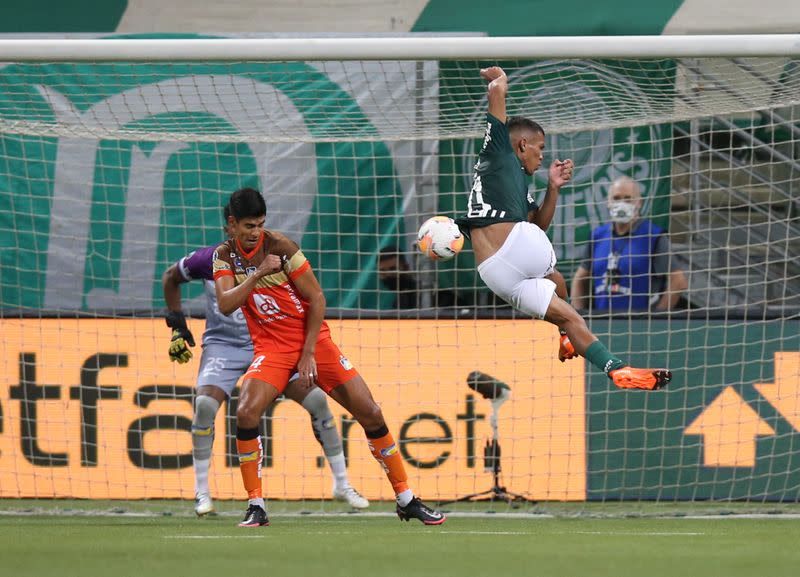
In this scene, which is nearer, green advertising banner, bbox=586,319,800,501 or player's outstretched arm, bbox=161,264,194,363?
player's outstretched arm, bbox=161,264,194,363

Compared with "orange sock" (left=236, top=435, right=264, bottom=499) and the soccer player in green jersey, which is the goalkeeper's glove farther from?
the soccer player in green jersey

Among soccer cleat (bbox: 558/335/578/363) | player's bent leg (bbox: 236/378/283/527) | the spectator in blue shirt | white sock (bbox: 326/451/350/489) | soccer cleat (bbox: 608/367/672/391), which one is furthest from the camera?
the spectator in blue shirt

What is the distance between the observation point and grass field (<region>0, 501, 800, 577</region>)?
5.36m

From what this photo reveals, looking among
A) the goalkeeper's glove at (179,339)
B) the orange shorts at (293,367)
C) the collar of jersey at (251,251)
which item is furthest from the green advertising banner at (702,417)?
the collar of jersey at (251,251)

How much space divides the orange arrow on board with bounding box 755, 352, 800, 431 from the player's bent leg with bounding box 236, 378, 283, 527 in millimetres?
4110

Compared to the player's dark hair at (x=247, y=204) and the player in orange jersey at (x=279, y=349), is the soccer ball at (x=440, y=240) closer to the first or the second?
the player in orange jersey at (x=279, y=349)

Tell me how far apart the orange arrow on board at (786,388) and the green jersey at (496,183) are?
126 inches

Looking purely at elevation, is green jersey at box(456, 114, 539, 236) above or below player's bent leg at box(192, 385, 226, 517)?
above

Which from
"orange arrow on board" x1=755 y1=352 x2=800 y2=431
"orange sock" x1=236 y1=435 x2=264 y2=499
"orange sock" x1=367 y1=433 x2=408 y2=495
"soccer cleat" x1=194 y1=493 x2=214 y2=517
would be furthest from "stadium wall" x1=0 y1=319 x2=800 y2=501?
"orange sock" x1=236 y1=435 x2=264 y2=499

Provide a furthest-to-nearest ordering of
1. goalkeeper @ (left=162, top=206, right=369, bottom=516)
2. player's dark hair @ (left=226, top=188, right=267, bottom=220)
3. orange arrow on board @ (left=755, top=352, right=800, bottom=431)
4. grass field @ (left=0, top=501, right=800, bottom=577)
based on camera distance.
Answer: orange arrow on board @ (left=755, top=352, right=800, bottom=431) → goalkeeper @ (left=162, top=206, right=369, bottom=516) → player's dark hair @ (left=226, top=188, right=267, bottom=220) → grass field @ (left=0, top=501, right=800, bottom=577)

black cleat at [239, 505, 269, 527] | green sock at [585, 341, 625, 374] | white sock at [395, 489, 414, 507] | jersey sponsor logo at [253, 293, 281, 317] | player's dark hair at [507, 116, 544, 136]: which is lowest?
black cleat at [239, 505, 269, 527]

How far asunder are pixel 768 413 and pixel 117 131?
5.24m

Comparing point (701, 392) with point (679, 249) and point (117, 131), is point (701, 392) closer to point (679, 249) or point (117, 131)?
point (679, 249)

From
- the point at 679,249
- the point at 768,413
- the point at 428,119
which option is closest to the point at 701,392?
the point at 768,413
